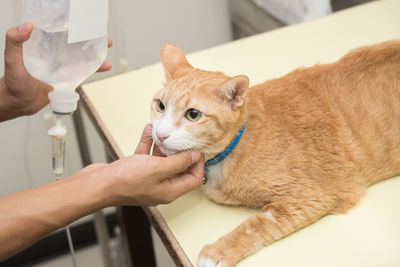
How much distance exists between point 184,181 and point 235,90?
0.68 feet

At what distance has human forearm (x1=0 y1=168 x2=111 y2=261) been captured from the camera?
866 millimetres

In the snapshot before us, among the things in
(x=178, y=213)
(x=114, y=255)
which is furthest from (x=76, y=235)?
(x=178, y=213)

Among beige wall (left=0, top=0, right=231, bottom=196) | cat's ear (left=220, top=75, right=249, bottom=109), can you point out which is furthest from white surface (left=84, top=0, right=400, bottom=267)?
beige wall (left=0, top=0, right=231, bottom=196)

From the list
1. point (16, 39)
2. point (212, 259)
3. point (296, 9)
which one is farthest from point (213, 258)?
point (296, 9)

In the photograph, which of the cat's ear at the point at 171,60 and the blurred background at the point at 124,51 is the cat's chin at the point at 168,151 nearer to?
the cat's ear at the point at 171,60

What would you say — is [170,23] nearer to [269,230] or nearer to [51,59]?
[51,59]

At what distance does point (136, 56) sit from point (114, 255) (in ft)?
2.83

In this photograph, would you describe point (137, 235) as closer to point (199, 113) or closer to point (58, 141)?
point (58, 141)

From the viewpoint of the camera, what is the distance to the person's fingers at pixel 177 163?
934 millimetres

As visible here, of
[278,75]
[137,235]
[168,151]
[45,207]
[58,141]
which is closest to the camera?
[45,207]

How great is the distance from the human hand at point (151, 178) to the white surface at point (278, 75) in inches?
3.7

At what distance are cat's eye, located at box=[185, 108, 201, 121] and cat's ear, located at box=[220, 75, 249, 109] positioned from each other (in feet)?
0.21

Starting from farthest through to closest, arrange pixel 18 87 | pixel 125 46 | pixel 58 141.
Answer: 1. pixel 125 46
2. pixel 18 87
3. pixel 58 141

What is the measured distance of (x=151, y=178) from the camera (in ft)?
3.06
